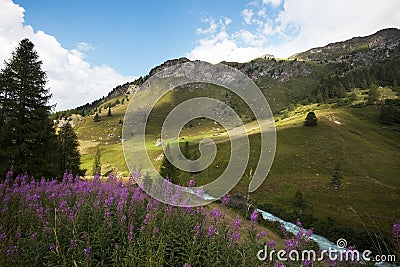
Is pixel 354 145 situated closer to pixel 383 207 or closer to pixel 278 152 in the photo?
pixel 278 152

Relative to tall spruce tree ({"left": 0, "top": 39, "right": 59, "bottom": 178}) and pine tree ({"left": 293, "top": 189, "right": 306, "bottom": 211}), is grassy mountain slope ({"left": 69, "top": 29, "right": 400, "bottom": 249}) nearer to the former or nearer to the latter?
pine tree ({"left": 293, "top": 189, "right": 306, "bottom": 211})

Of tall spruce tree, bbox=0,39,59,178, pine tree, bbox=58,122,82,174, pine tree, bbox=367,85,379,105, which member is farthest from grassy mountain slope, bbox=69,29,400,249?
tall spruce tree, bbox=0,39,59,178

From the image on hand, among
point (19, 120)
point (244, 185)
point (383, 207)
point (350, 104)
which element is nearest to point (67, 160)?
point (19, 120)

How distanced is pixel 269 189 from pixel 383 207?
18619 mm

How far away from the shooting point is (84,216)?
561 cm

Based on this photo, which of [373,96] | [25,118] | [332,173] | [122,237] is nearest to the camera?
[122,237]

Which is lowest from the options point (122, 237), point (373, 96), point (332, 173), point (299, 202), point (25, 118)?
point (299, 202)

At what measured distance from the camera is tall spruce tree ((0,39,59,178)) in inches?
818

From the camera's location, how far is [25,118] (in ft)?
74.1

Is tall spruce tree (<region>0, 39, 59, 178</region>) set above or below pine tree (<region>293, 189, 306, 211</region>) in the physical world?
above

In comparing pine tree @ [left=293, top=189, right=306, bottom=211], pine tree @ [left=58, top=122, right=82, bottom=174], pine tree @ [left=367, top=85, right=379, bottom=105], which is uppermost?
pine tree @ [left=367, top=85, right=379, bottom=105]

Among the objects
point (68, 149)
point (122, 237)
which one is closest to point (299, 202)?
point (68, 149)

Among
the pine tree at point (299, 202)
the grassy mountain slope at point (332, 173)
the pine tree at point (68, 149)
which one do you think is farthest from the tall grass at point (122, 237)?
the pine tree at point (299, 202)

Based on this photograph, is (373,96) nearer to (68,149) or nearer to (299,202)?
(299,202)
